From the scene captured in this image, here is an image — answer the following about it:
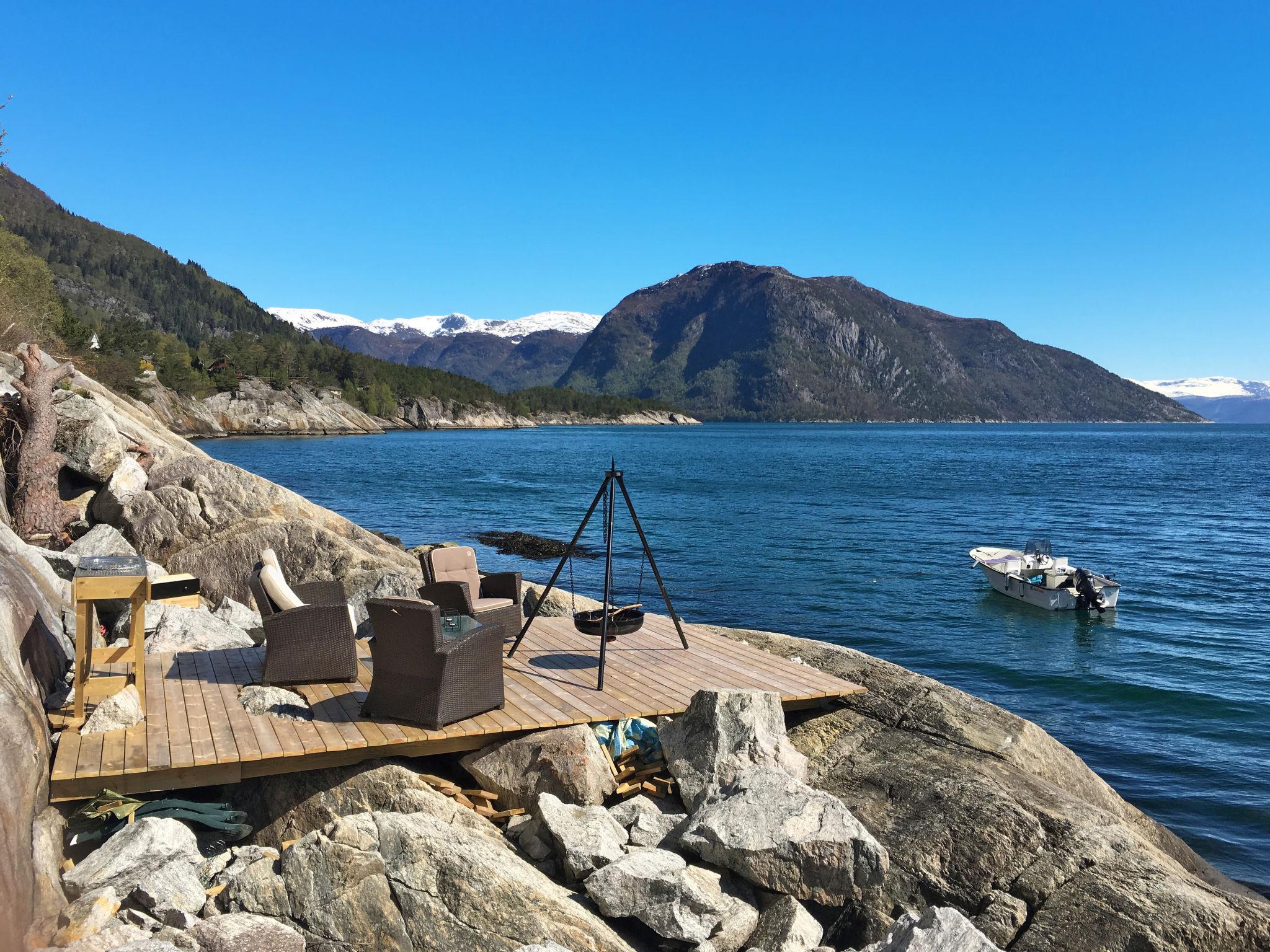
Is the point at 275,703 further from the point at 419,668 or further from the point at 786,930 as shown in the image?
the point at 786,930

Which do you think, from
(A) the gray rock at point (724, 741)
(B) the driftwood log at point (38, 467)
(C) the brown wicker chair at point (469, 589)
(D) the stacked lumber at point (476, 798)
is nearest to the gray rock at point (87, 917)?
(D) the stacked lumber at point (476, 798)

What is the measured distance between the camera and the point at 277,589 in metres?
7.44

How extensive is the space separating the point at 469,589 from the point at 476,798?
322 cm

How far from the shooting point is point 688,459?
82.9m

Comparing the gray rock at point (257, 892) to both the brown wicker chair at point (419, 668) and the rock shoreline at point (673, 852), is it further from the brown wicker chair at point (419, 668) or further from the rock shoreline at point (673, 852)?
the brown wicker chair at point (419, 668)

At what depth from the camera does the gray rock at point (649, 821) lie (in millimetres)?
5645

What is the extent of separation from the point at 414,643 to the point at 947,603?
59.3 ft

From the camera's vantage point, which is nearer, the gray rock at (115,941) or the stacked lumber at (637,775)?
the gray rock at (115,941)

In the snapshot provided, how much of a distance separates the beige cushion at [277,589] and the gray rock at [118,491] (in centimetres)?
671

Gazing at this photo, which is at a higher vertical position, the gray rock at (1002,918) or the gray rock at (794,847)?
the gray rock at (794,847)

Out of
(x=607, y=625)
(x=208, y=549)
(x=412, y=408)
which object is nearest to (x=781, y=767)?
(x=607, y=625)

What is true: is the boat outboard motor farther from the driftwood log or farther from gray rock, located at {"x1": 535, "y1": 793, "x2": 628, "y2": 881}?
the driftwood log

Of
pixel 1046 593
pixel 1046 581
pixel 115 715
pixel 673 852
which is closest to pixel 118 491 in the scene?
pixel 115 715

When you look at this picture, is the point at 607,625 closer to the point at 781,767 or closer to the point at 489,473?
the point at 781,767
